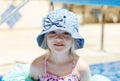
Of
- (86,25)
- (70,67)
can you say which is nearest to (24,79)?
(70,67)

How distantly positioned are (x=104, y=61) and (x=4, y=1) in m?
4.81

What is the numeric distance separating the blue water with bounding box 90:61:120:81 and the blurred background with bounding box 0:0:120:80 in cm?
29

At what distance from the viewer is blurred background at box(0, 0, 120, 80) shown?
4297mm

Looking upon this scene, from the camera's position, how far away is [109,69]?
Result: 3734 millimetres

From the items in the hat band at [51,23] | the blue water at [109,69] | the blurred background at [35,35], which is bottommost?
the blue water at [109,69]

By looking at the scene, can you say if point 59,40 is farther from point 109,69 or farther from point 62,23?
point 109,69

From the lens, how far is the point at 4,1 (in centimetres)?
849

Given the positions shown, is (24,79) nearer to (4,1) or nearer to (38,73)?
(38,73)

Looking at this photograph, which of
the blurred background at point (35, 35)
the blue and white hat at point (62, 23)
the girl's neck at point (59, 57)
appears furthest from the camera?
the blurred background at point (35, 35)

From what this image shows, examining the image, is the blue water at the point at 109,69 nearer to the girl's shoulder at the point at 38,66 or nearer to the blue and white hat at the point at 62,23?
the girl's shoulder at the point at 38,66

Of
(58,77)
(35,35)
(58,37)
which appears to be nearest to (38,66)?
(58,77)

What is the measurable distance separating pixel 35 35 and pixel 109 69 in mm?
4088

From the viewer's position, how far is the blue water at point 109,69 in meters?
3.37

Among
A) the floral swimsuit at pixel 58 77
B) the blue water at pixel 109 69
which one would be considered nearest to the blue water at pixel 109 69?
the blue water at pixel 109 69
